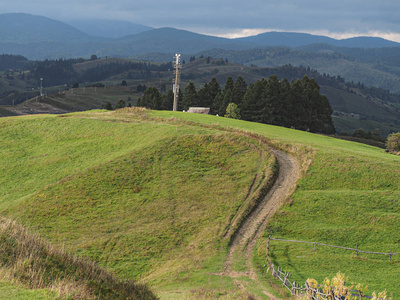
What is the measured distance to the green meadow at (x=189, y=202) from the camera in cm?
2577

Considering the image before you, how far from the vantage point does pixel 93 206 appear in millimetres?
34625

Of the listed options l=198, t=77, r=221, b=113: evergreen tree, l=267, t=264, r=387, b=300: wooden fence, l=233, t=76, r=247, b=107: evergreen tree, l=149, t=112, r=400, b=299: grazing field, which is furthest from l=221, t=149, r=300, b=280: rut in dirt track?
l=198, t=77, r=221, b=113: evergreen tree

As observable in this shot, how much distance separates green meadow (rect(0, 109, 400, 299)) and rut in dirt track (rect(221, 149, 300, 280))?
2.01 ft

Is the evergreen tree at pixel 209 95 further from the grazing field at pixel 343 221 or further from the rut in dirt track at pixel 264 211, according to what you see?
the grazing field at pixel 343 221

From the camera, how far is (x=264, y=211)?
106 feet

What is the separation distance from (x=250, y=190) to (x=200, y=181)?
4745 millimetres

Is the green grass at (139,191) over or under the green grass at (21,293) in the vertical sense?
under

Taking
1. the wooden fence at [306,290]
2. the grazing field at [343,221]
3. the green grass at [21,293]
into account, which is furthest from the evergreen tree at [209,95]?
the green grass at [21,293]

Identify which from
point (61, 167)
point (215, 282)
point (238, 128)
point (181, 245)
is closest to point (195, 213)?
point (181, 245)

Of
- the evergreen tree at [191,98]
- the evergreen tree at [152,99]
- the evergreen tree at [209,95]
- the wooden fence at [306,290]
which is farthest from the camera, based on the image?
the evergreen tree at [152,99]

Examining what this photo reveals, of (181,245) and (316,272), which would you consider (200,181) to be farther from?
(316,272)

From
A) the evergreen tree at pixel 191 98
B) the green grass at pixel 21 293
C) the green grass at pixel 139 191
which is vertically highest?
the green grass at pixel 21 293

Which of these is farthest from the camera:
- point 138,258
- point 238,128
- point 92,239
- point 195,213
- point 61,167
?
point 238,128

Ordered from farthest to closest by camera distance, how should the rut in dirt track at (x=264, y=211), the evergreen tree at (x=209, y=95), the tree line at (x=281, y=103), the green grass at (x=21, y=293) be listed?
the evergreen tree at (x=209, y=95) < the tree line at (x=281, y=103) < the rut in dirt track at (x=264, y=211) < the green grass at (x=21, y=293)
